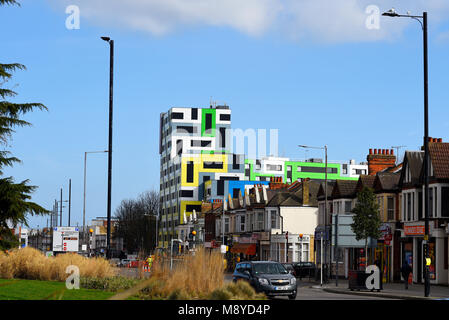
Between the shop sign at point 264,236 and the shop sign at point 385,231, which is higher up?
the shop sign at point 385,231

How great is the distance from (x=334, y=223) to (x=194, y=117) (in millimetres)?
132837

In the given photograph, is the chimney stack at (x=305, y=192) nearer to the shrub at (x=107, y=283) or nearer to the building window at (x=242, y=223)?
the building window at (x=242, y=223)

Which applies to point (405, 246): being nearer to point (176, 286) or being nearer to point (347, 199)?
point (347, 199)

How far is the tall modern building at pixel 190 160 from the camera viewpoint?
6289 inches

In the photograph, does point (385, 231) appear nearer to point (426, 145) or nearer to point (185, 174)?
point (426, 145)

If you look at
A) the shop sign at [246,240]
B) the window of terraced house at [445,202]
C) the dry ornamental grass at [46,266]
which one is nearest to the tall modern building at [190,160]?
the shop sign at [246,240]

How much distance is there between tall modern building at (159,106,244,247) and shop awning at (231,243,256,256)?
56.2m

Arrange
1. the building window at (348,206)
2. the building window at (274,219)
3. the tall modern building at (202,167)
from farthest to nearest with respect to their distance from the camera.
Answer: the tall modern building at (202,167) < the building window at (274,219) < the building window at (348,206)

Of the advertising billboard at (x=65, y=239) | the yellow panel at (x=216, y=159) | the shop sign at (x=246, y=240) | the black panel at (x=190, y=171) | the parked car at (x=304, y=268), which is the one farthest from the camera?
the yellow panel at (x=216, y=159)

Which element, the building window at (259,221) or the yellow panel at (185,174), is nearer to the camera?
the building window at (259,221)

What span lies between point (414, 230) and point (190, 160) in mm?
115540

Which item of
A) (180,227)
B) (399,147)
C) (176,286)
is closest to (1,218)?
(176,286)

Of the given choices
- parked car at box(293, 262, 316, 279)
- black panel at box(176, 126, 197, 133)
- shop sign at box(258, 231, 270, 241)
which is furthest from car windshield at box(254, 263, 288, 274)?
black panel at box(176, 126, 197, 133)

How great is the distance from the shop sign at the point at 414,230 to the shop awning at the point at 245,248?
37.6 m
